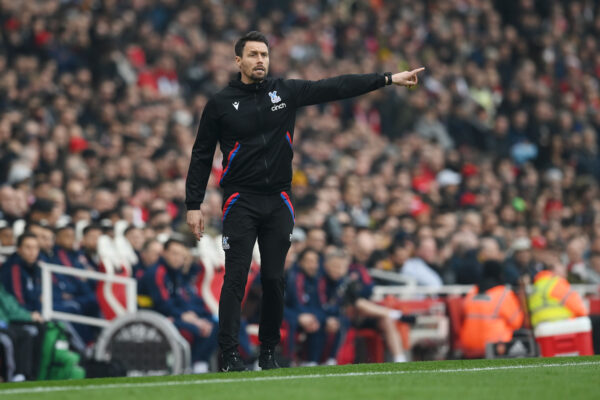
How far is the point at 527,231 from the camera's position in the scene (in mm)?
18594

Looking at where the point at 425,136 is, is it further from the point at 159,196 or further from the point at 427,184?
the point at 159,196

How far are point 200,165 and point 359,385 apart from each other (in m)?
1.99

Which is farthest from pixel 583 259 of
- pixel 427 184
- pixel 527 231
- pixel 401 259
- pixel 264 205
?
pixel 264 205

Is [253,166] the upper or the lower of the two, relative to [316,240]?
lower

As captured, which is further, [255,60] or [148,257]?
[148,257]

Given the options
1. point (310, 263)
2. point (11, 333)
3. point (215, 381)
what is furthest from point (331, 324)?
point (215, 381)

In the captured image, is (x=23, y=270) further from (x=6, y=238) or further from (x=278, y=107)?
(x=278, y=107)

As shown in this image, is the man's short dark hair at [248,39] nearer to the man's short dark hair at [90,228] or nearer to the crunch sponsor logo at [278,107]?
the crunch sponsor logo at [278,107]

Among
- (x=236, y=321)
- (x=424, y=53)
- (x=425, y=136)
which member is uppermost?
(x=424, y=53)

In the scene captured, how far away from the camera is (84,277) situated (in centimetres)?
1174

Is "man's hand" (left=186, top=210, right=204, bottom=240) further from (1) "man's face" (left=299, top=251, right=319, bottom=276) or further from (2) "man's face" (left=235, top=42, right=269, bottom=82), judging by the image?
(1) "man's face" (left=299, top=251, right=319, bottom=276)

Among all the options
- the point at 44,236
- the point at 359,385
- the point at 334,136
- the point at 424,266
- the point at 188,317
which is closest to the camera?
the point at 359,385

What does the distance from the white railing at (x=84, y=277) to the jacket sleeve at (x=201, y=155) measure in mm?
3874

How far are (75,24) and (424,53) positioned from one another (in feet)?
28.9
